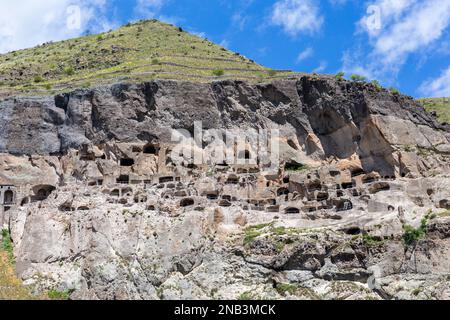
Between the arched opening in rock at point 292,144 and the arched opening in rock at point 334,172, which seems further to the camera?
the arched opening in rock at point 292,144

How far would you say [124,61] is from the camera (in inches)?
3467

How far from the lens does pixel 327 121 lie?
65875 mm

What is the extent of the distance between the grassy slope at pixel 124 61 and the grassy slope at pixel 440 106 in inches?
898

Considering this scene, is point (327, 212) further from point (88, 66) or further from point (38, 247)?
point (88, 66)

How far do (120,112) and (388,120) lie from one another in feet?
87.9

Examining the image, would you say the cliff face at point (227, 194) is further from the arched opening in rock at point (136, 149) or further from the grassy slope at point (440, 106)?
the grassy slope at point (440, 106)

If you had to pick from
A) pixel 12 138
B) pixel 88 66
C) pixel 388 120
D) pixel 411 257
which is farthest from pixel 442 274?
pixel 88 66

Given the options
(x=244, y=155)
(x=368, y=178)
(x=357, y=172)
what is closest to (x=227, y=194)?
(x=244, y=155)

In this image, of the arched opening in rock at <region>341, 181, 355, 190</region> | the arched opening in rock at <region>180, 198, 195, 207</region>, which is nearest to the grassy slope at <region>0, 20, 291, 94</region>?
the arched opening in rock at <region>341, 181, 355, 190</region>

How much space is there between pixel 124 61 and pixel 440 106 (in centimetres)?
4491

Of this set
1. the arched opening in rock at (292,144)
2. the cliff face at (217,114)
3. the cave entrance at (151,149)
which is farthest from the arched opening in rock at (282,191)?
the cave entrance at (151,149)

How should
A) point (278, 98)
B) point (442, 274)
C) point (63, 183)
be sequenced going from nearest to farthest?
1. point (442, 274)
2. point (63, 183)
3. point (278, 98)

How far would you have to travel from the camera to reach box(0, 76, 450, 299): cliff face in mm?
47188

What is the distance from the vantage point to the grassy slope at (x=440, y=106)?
279 ft
